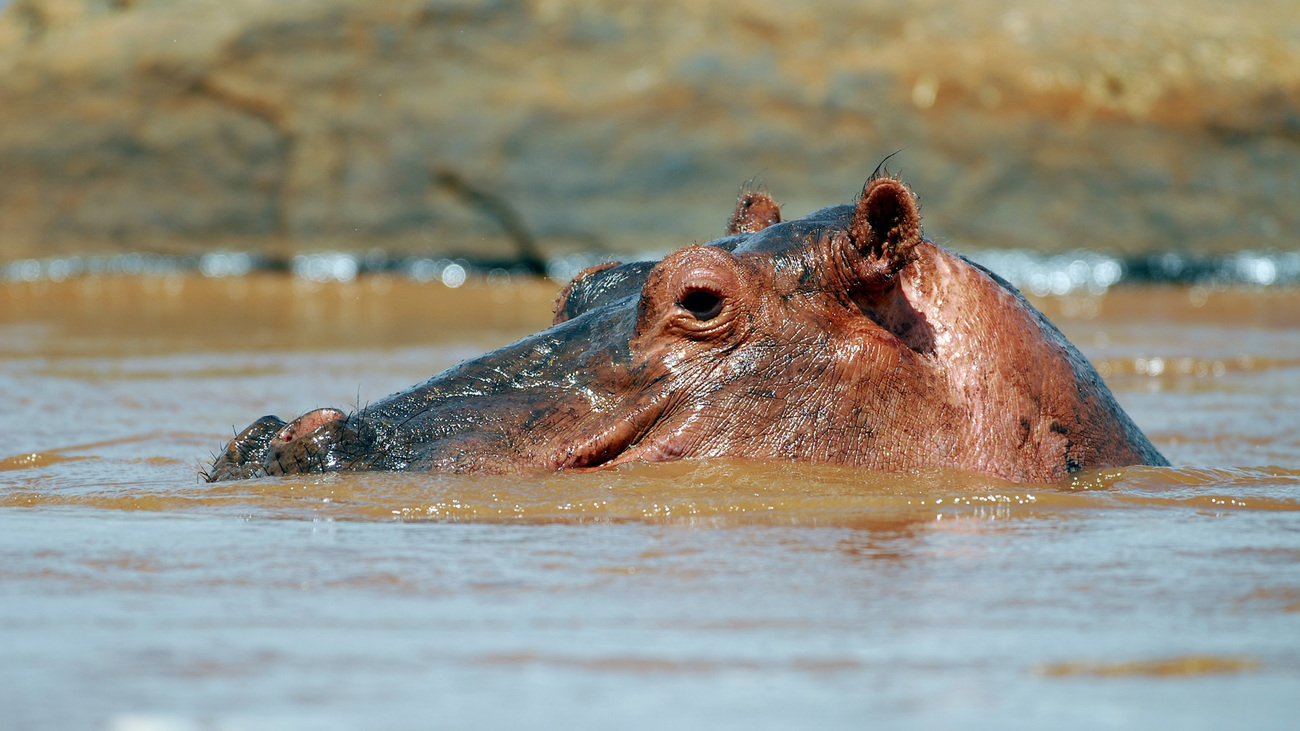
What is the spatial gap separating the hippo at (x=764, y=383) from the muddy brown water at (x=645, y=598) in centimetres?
10

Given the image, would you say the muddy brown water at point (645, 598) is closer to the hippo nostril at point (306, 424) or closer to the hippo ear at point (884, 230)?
the hippo nostril at point (306, 424)

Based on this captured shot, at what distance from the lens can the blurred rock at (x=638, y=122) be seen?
41.2 feet

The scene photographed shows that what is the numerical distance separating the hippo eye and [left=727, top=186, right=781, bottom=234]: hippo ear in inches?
35.7

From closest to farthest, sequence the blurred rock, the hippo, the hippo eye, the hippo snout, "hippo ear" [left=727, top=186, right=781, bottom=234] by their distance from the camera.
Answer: the hippo snout, the hippo, the hippo eye, "hippo ear" [left=727, top=186, right=781, bottom=234], the blurred rock

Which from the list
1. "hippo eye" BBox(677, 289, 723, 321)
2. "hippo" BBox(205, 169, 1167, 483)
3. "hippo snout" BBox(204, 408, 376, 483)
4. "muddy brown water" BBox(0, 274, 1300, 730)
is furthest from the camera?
"hippo eye" BBox(677, 289, 723, 321)

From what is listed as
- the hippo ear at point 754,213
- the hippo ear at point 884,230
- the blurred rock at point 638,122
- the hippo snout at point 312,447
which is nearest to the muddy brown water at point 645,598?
the hippo snout at point 312,447

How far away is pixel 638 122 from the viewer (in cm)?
1290

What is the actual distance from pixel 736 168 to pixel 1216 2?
15.9 feet

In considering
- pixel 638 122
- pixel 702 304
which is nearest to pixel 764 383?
pixel 702 304

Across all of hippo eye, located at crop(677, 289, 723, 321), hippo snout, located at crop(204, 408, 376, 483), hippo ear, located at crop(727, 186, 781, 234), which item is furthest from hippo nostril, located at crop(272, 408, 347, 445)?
hippo ear, located at crop(727, 186, 781, 234)

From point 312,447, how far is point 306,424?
7 cm

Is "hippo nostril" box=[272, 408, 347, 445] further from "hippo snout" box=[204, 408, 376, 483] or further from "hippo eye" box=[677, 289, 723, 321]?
"hippo eye" box=[677, 289, 723, 321]

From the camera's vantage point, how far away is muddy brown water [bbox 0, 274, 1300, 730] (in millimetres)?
2000

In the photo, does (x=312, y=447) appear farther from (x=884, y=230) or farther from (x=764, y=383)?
(x=884, y=230)
